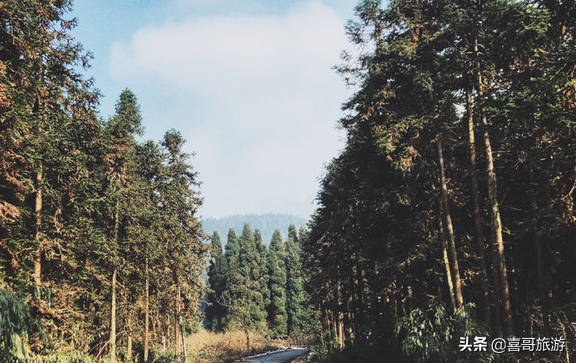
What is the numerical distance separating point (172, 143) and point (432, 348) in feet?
82.9

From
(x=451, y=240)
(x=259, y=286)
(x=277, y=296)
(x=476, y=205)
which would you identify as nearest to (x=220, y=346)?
(x=259, y=286)

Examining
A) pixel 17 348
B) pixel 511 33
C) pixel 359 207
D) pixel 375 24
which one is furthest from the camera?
pixel 359 207

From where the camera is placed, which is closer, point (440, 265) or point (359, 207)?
point (440, 265)

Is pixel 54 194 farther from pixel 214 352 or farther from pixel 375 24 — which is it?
pixel 214 352

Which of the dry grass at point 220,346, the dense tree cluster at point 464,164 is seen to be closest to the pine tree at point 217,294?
the dry grass at point 220,346

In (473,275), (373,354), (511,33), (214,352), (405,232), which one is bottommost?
(214,352)

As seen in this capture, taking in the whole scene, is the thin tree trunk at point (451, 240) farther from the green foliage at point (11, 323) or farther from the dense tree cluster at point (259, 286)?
the dense tree cluster at point (259, 286)

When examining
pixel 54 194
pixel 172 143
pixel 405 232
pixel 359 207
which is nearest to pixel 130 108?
pixel 172 143

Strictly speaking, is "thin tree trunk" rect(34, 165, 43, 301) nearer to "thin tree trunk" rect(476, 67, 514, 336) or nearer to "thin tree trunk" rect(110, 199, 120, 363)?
"thin tree trunk" rect(110, 199, 120, 363)

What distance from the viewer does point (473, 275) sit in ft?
47.8

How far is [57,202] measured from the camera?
14.8 m

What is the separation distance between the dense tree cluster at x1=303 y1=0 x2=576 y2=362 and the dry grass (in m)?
22.5

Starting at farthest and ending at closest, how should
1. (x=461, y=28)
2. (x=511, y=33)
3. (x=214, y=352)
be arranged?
(x=214, y=352), (x=461, y=28), (x=511, y=33)

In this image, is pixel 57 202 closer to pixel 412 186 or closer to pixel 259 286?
pixel 412 186
